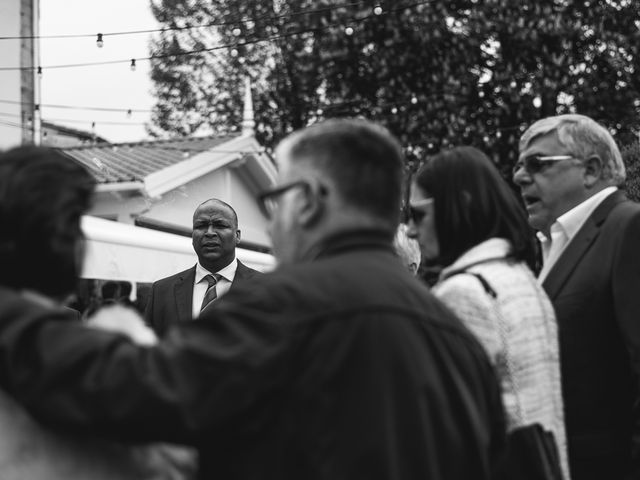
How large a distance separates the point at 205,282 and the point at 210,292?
16 centimetres

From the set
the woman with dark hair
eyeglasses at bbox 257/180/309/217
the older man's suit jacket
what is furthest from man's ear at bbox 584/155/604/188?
eyeglasses at bbox 257/180/309/217

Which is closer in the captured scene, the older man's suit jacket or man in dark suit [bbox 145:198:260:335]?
the older man's suit jacket

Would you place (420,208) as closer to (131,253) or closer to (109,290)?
(109,290)

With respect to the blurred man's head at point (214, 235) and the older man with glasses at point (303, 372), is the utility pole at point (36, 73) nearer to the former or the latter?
the blurred man's head at point (214, 235)

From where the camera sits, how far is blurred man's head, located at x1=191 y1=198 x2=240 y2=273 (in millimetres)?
6773

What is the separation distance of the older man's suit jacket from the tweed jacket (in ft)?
1.42

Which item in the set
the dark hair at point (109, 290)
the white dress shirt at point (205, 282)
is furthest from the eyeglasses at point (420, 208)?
the dark hair at point (109, 290)

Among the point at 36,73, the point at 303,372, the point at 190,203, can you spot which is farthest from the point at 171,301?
the point at 190,203

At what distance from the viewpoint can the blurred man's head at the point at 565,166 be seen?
3.39 metres

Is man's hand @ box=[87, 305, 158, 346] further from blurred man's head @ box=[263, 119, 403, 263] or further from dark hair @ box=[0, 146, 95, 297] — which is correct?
blurred man's head @ box=[263, 119, 403, 263]

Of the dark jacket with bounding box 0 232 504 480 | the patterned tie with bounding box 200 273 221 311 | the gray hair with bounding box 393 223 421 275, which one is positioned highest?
the gray hair with bounding box 393 223 421 275

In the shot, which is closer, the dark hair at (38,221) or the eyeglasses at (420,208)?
the dark hair at (38,221)

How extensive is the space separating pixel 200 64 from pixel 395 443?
29529mm

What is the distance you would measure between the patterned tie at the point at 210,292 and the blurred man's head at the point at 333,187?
4.58 m
